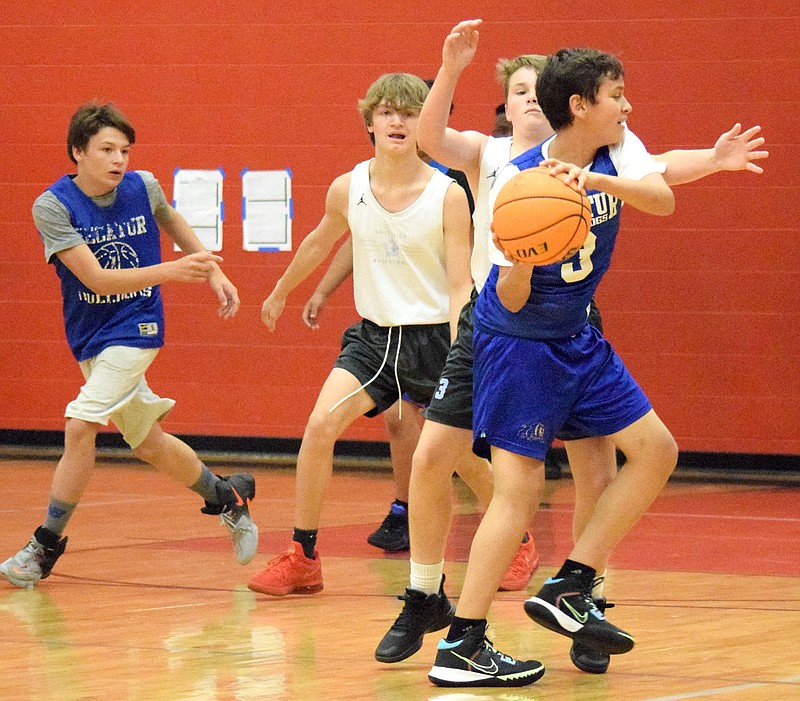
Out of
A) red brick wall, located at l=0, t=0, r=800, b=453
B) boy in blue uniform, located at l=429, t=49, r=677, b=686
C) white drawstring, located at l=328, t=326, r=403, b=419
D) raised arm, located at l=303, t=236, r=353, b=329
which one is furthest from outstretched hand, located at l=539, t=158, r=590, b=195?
red brick wall, located at l=0, t=0, r=800, b=453

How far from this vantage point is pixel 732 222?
8422 mm

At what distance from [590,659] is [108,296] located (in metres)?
2.56

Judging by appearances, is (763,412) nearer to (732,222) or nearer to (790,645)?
(732,222)

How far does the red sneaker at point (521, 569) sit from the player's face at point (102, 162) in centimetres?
203

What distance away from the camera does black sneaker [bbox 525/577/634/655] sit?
381 cm

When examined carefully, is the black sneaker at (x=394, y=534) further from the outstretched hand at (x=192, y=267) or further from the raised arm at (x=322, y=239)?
the outstretched hand at (x=192, y=267)

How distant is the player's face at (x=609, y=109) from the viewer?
386 cm

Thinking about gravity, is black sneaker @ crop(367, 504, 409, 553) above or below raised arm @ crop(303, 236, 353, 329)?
below

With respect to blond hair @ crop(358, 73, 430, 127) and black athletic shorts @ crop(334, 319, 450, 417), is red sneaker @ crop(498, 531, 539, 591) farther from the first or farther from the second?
blond hair @ crop(358, 73, 430, 127)

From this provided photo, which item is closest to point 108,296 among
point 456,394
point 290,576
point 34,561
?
point 34,561

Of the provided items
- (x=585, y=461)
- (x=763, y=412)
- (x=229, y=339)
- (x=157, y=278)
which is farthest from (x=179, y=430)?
(x=585, y=461)

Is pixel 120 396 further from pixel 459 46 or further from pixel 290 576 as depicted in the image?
pixel 459 46

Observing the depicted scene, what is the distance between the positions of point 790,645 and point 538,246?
149cm

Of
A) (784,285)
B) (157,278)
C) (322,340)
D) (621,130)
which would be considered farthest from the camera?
(322,340)
